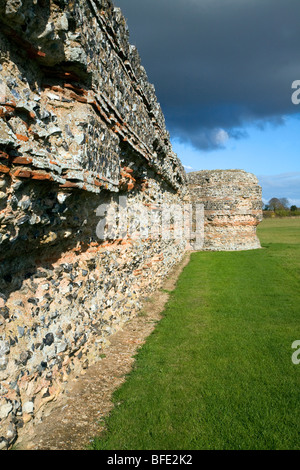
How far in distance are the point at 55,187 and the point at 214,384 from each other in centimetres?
304

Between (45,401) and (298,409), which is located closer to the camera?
(45,401)

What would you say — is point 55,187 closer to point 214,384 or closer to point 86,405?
point 86,405

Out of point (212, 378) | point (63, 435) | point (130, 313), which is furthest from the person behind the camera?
point (130, 313)

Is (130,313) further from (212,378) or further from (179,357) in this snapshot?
(212,378)

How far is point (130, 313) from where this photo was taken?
6.29 meters

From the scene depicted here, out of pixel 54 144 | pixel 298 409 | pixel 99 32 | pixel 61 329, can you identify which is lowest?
pixel 298 409

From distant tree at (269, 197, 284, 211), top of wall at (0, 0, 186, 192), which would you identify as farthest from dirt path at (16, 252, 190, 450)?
distant tree at (269, 197, 284, 211)

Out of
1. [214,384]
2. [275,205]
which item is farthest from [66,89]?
[275,205]

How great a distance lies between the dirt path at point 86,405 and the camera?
283cm

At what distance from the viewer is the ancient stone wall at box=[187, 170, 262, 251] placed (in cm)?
2067

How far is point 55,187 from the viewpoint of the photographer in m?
3.23

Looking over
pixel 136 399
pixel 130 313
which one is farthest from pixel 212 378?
pixel 130 313

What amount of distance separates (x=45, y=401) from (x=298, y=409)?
2698 millimetres
